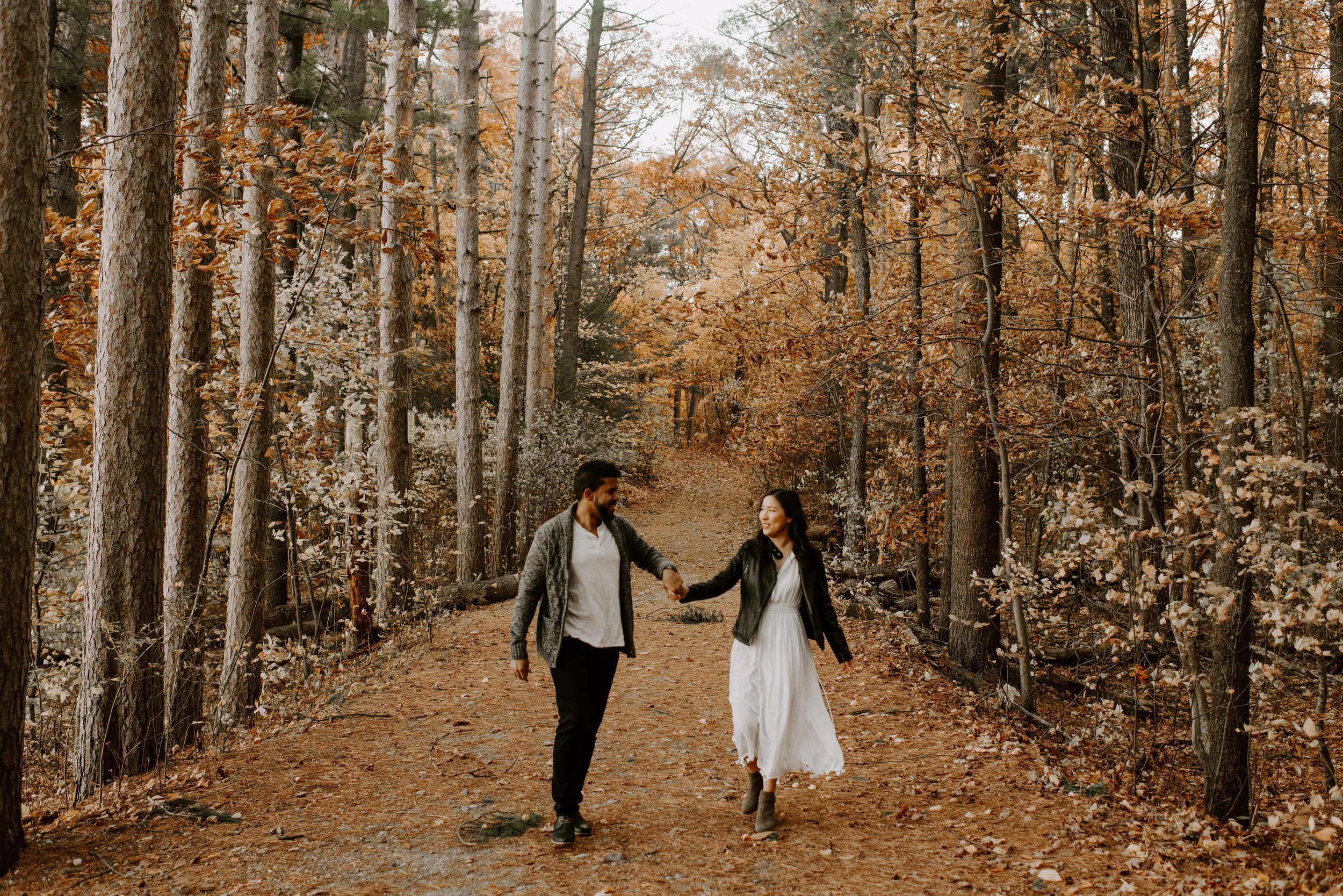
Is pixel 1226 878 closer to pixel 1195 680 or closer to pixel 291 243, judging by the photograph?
pixel 1195 680

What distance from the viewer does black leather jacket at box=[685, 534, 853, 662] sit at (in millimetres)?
4703

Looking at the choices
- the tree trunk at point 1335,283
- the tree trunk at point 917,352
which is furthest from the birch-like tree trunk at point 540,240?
the tree trunk at point 1335,283

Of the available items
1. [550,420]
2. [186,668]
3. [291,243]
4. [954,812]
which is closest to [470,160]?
[291,243]

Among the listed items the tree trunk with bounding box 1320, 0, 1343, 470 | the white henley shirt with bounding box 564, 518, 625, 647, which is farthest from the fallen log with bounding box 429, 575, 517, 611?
the tree trunk with bounding box 1320, 0, 1343, 470

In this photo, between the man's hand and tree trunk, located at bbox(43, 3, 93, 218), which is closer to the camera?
the man's hand

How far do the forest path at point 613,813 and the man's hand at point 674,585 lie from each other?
1.34 m

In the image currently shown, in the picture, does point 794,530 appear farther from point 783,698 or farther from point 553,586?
point 553,586

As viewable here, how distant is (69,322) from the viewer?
27.0 ft

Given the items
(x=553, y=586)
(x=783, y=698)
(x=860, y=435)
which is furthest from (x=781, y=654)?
(x=860, y=435)

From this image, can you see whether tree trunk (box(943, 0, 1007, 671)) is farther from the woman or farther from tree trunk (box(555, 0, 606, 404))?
tree trunk (box(555, 0, 606, 404))

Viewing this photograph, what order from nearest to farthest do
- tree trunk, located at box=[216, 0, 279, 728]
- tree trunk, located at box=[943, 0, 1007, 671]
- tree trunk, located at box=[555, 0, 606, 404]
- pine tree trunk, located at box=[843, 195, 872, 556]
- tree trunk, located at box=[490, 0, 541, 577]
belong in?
tree trunk, located at box=[943, 0, 1007, 671], tree trunk, located at box=[216, 0, 279, 728], pine tree trunk, located at box=[843, 195, 872, 556], tree trunk, located at box=[490, 0, 541, 577], tree trunk, located at box=[555, 0, 606, 404]

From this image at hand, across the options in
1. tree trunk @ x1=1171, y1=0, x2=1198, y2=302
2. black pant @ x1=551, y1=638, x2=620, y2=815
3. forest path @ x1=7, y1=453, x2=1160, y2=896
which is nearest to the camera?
forest path @ x1=7, y1=453, x2=1160, y2=896

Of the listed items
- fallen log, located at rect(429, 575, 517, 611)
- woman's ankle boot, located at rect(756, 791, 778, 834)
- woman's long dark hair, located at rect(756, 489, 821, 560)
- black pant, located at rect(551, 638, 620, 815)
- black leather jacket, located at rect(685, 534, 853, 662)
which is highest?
woman's long dark hair, located at rect(756, 489, 821, 560)

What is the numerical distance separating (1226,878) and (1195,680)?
1254mm
